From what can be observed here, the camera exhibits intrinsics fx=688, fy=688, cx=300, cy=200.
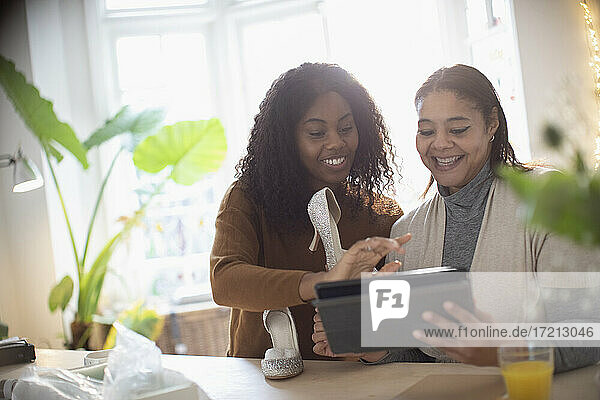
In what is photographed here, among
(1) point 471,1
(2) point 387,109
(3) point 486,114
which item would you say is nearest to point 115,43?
(2) point 387,109

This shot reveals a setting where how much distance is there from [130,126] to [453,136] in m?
2.34

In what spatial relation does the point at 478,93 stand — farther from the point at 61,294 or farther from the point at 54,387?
the point at 61,294

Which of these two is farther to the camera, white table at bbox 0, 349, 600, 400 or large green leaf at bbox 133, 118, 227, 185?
large green leaf at bbox 133, 118, 227, 185

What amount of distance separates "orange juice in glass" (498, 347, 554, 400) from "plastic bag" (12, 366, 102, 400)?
812mm

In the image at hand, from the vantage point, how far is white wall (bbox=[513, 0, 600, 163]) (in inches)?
106

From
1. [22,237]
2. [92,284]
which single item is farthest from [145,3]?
[92,284]

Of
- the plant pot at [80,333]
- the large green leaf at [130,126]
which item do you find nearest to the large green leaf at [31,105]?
the large green leaf at [130,126]

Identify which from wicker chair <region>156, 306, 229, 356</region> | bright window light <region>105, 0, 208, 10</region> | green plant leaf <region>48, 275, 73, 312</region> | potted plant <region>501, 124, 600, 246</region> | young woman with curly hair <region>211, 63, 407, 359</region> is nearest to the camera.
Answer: potted plant <region>501, 124, 600, 246</region>

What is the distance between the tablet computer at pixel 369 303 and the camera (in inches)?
49.2

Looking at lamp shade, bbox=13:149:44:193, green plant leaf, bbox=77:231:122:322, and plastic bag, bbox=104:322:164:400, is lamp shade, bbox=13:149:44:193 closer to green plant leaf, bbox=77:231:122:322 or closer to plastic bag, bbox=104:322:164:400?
green plant leaf, bbox=77:231:122:322

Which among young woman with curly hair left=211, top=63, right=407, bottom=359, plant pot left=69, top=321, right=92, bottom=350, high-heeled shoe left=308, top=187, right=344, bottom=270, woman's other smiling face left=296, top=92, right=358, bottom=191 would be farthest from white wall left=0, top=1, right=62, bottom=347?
high-heeled shoe left=308, top=187, right=344, bottom=270

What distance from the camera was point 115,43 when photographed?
14.7 feet

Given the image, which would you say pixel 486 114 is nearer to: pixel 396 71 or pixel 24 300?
pixel 396 71

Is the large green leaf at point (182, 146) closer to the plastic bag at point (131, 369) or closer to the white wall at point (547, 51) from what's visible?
the white wall at point (547, 51)
